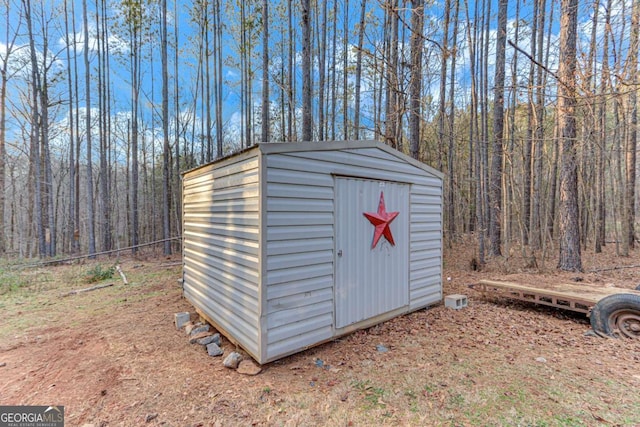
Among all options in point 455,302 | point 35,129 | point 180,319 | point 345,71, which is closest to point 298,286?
point 180,319

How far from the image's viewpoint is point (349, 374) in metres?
2.61

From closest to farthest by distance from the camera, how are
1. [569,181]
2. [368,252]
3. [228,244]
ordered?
[228,244]
[368,252]
[569,181]

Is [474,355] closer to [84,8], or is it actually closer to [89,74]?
[89,74]

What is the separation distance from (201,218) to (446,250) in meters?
8.67

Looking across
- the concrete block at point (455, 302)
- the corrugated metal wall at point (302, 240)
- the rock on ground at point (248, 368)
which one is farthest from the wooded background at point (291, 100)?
the rock on ground at point (248, 368)

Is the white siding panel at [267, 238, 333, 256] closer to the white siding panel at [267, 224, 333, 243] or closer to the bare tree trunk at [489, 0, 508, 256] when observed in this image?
the white siding panel at [267, 224, 333, 243]

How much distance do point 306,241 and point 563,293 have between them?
12.9 feet

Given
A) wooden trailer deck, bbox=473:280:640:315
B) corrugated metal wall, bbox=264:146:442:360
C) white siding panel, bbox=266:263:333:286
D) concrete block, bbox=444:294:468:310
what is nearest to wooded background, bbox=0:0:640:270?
wooden trailer deck, bbox=473:280:640:315

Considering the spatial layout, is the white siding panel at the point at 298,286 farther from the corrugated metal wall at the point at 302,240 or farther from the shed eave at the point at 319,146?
the shed eave at the point at 319,146

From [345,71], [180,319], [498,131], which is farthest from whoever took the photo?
[345,71]

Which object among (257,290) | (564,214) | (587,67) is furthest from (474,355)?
(564,214)

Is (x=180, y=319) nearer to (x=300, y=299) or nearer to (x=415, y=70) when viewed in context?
(x=300, y=299)

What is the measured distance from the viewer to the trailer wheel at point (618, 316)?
314 cm

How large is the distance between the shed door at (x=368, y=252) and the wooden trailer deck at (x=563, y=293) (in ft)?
6.36
